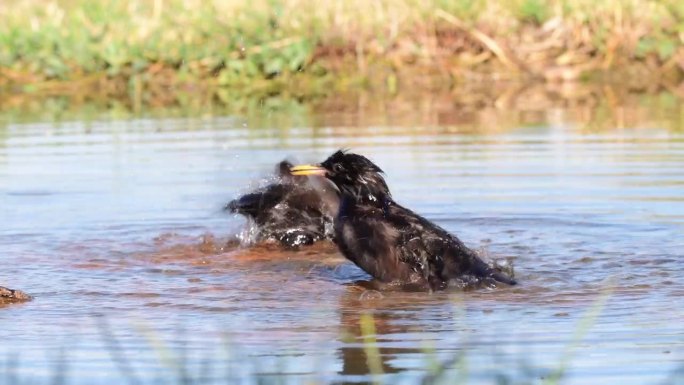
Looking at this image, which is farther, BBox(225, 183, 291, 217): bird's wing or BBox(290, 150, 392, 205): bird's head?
BBox(225, 183, 291, 217): bird's wing

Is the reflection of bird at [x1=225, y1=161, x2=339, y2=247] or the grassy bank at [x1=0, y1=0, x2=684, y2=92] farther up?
the grassy bank at [x1=0, y1=0, x2=684, y2=92]

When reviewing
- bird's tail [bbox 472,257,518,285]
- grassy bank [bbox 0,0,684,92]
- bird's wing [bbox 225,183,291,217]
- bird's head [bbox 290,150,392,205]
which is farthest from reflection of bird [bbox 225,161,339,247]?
grassy bank [bbox 0,0,684,92]

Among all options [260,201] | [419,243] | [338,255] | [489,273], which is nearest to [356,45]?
[260,201]

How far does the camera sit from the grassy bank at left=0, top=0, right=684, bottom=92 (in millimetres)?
19891

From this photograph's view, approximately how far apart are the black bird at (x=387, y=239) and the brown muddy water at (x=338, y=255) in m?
0.22

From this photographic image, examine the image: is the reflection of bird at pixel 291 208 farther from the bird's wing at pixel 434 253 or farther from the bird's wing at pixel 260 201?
the bird's wing at pixel 434 253

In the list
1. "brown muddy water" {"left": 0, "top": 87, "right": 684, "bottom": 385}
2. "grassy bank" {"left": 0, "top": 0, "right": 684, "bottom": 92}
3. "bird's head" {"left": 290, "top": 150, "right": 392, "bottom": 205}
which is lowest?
"brown muddy water" {"left": 0, "top": 87, "right": 684, "bottom": 385}

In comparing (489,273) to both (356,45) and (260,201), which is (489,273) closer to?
(260,201)

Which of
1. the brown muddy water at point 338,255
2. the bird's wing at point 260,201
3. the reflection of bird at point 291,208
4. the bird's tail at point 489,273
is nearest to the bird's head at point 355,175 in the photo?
the brown muddy water at point 338,255

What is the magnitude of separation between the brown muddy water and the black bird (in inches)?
8.6

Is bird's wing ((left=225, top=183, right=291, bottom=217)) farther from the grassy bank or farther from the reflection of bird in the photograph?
the grassy bank

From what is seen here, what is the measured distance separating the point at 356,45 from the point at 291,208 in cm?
1065

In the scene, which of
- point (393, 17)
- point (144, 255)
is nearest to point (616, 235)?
point (144, 255)

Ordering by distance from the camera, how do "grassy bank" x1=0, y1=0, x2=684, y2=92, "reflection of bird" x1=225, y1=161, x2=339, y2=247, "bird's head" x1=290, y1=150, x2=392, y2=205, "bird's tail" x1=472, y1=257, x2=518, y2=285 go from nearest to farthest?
"bird's tail" x1=472, y1=257, x2=518, y2=285 < "bird's head" x1=290, y1=150, x2=392, y2=205 < "reflection of bird" x1=225, y1=161, x2=339, y2=247 < "grassy bank" x1=0, y1=0, x2=684, y2=92
